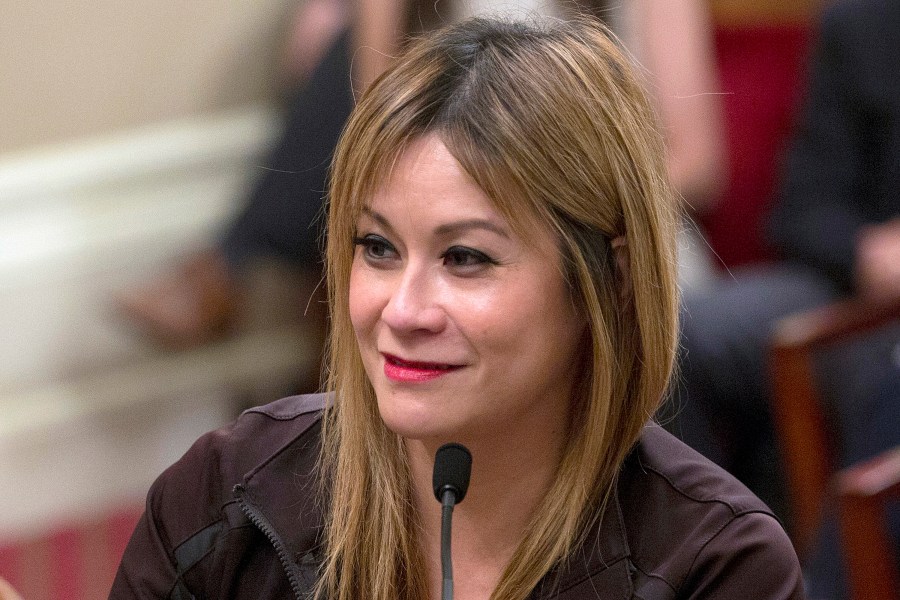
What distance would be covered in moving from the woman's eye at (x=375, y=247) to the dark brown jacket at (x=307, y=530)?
0.29 meters

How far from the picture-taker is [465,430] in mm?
1405

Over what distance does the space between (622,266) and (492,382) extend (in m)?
0.19

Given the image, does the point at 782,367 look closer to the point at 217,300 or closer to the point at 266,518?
the point at 266,518

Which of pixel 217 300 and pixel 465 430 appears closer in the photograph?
pixel 465 430

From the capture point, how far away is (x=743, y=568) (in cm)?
138

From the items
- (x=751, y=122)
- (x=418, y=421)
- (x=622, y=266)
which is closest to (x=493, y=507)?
(x=418, y=421)

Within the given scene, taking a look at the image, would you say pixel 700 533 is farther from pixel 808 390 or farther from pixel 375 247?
pixel 808 390

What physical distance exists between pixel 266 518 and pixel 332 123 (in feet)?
5.46

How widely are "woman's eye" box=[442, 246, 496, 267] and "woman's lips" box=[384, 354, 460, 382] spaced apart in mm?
104

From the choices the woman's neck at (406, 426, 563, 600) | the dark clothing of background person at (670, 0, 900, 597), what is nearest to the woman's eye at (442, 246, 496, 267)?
the woman's neck at (406, 426, 563, 600)

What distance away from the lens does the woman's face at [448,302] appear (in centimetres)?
135

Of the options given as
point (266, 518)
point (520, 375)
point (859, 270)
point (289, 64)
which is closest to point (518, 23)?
point (520, 375)

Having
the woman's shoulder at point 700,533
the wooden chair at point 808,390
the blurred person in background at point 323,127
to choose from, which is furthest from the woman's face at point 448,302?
the blurred person in background at point 323,127

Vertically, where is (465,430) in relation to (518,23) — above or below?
below
